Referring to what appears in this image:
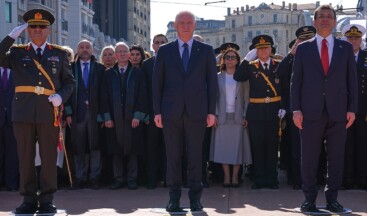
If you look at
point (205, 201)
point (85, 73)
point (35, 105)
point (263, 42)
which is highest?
point (263, 42)

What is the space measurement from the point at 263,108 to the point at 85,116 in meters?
2.39

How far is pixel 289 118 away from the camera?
866 cm

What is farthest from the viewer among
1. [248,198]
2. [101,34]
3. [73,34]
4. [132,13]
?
[132,13]

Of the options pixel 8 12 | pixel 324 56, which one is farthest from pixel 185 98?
pixel 8 12

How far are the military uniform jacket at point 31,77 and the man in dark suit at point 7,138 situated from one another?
1832mm

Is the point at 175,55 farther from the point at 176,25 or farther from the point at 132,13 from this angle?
the point at 132,13

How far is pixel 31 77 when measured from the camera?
261 inches

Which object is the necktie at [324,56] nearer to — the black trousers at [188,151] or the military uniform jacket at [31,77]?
the black trousers at [188,151]

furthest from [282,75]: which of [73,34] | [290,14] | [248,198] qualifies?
[290,14]

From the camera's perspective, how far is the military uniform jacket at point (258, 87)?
330 inches

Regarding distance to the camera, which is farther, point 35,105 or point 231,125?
point 231,125

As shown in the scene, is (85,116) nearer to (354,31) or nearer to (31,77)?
(31,77)

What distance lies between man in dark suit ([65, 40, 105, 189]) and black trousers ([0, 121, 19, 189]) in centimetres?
78

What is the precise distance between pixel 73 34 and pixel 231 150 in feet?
166
